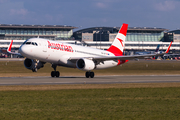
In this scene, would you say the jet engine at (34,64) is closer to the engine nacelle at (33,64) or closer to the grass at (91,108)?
the engine nacelle at (33,64)

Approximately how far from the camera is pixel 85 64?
1596 inches

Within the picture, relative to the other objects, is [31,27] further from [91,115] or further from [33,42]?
[91,115]

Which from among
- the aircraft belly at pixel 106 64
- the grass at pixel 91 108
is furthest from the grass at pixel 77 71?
the grass at pixel 91 108

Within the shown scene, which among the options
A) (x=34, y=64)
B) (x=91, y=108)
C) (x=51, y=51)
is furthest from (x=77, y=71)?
(x=91, y=108)

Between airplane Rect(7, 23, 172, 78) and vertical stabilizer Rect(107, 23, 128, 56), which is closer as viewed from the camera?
airplane Rect(7, 23, 172, 78)

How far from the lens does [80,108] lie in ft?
53.7

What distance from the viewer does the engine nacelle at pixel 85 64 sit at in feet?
133

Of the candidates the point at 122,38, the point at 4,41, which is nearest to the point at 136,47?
the point at 4,41

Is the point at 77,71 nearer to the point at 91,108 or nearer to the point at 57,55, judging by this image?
the point at 57,55

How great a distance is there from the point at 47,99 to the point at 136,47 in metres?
182

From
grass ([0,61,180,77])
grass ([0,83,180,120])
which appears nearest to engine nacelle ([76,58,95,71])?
grass ([0,61,180,77])

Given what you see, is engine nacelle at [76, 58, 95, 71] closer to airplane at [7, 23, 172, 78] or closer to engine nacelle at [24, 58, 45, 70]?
airplane at [7, 23, 172, 78]

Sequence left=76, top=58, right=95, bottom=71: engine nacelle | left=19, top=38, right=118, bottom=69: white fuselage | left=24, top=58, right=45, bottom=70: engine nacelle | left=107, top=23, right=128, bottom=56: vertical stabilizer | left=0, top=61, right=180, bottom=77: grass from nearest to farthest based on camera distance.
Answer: left=19, top=38, right=118, bottom=69: white fuselage < left=24, top=58, right=45, bottom=70: engine nacelle < left=76, top=58, right=95, bottom=71: engine nacelle < left=107, top=23, right=128, bottom=56: vertical stabilizer < left=0, top=61, right=180, bottom=77: grass

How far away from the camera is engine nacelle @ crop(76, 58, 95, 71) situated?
40.6 m
